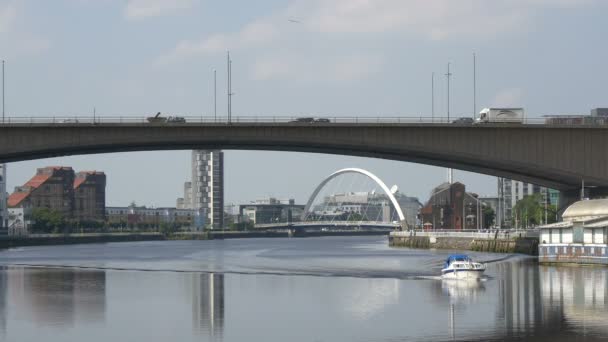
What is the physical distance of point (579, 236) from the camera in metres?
91.9

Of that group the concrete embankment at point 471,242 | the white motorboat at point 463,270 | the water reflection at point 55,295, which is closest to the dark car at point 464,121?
the white motorboat at point 463,270

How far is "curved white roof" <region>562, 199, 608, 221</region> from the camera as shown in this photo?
93.0m

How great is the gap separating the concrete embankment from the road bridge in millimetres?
23314

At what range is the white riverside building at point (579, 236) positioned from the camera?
89.8m

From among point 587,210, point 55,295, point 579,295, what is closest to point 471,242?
point 587,210

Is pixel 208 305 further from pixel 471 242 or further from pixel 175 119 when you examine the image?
pixel 471 242

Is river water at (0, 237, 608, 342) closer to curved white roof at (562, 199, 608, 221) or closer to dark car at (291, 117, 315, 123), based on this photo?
curved white roof at (562, 199, 608, 221)

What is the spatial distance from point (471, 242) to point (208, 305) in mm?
87636

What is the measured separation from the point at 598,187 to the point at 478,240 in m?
41.4

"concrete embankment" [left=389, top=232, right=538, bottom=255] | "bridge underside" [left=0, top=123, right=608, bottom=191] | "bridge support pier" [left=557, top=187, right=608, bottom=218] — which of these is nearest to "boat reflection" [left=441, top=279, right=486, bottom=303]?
"bridge underside" [left=0, top=123, right=608, bottom=191]

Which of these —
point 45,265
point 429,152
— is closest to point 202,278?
point 429,152

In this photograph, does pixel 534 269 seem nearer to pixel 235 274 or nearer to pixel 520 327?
pixel 235 274

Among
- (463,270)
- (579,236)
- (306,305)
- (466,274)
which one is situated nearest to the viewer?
(306,305)

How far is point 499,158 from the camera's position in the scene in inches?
3981
